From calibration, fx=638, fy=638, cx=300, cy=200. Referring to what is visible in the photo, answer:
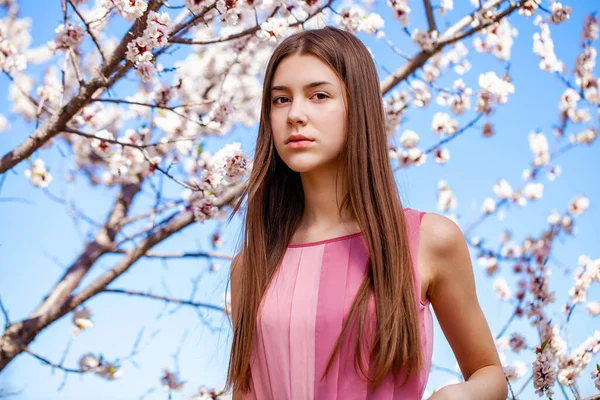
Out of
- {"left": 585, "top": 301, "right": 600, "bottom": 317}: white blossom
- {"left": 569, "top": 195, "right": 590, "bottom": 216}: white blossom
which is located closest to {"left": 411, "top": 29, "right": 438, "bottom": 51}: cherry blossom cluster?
{"left": 585, "top": 301, "right": 600, "bottom": 317}: white blossom

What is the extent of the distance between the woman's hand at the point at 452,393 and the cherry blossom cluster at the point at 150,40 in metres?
1.36

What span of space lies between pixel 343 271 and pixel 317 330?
15 cm

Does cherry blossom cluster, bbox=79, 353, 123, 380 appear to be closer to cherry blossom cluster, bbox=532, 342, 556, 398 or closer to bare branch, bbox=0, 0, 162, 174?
bare branch, bbox=0, 0, 162, 174

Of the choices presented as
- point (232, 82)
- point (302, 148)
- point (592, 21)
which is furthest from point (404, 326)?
point (232, 82)

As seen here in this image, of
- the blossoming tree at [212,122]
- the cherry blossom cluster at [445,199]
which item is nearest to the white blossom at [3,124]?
the blossoming tree at [212,122]

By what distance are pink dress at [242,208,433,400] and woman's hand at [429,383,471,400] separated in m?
0.09

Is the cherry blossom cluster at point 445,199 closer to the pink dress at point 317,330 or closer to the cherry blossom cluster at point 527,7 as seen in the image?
the cherry blossom cluster at point 527,7

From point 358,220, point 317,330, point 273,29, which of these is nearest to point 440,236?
point 358,220

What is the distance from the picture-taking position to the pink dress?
54.1 inches

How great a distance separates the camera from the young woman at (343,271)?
1367 mm

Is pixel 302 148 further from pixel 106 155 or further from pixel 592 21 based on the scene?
pixel 592 21

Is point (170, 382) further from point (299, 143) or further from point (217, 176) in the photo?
point (299, 143)

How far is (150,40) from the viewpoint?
80.0 inches

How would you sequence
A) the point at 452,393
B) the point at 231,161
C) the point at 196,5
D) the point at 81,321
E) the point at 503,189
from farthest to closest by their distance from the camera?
the point at 503,189 < the point at 81,321 < the point at 231,161 < the point at 196,5 < the point at 452,393
